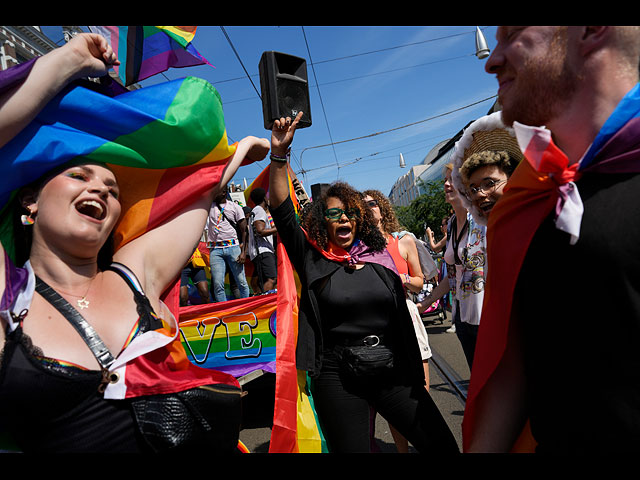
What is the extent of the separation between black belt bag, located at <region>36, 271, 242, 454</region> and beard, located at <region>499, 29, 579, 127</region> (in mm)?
1325

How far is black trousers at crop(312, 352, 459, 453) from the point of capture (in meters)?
2.25

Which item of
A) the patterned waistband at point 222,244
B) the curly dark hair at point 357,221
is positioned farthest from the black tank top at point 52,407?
the patterned waistband at point 222,244

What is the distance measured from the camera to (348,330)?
2463 millimetres

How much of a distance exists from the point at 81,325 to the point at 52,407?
23 centimetres

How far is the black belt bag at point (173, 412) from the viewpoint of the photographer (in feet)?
4.09

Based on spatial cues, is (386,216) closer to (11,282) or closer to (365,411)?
(365,411)

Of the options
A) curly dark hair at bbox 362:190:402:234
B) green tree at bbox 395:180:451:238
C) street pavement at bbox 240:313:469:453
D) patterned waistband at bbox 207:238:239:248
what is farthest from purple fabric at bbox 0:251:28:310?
green tree at bbox 395:180:451:238

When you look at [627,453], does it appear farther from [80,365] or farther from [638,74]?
[80,365]

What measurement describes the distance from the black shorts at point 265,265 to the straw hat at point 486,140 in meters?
4.17

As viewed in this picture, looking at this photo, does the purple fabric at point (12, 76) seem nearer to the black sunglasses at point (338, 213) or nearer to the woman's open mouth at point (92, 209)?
the woman's open mouth at point (92, 209)

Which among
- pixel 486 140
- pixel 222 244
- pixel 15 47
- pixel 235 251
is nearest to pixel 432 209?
pixel 15 47

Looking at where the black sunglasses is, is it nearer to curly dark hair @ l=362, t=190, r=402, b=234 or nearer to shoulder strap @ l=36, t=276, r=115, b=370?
curly dark hair @ l=362, t=190, r=402, b=234
